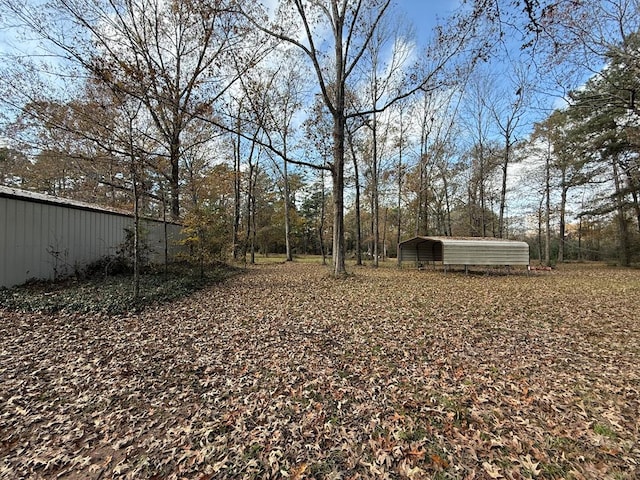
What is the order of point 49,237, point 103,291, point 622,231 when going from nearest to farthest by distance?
point 103,291
point 49,237
point 622,231

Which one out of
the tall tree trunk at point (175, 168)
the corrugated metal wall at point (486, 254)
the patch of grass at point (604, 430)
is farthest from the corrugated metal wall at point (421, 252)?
the patch of grass at point (604, 430)

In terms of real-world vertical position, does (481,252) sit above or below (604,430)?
above

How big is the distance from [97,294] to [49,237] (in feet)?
8.18

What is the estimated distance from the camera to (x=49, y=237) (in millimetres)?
7148

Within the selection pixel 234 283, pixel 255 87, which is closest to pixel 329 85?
pixel 255 87

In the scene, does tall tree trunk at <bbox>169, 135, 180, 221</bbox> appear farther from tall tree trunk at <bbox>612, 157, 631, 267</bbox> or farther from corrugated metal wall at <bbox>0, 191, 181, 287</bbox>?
tall tree trunk at <bbox>612, 157, 631, 267</bbox>

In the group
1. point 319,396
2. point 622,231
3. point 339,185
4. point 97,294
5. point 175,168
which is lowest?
point 319,396

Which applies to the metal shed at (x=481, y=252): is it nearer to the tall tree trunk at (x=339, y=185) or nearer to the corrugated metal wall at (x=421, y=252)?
the corrugated metal wall at (x=421, y=252)

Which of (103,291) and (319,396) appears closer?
(319,396)

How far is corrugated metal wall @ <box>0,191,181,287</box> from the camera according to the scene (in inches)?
246

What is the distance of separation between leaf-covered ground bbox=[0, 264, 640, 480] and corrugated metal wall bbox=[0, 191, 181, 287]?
219 cm

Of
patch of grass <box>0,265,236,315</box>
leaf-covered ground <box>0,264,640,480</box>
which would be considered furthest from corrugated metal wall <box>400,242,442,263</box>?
patch of grass <box>0,265,236,315</box>

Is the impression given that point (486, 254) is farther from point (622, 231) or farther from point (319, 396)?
point (622, 231)

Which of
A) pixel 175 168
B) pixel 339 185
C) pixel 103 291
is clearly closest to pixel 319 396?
pixel 103 291
